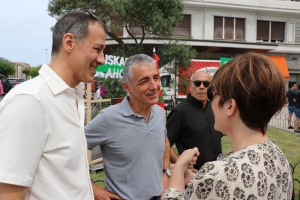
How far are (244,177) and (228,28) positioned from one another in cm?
2395

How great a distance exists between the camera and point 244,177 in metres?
1.32

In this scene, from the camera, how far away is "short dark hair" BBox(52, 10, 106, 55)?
1.67 meters

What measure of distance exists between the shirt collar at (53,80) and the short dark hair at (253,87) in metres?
0.70

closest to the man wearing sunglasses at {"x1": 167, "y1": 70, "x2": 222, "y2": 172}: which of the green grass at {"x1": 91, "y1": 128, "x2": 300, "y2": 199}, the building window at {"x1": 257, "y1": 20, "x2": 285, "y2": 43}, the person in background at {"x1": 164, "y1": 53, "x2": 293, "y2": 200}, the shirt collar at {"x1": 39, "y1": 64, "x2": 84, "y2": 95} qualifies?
the person in background at {"x1": 164, "y1": 53, "x2": 293, "y2": 200}

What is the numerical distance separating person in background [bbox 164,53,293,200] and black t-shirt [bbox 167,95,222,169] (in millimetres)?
1813

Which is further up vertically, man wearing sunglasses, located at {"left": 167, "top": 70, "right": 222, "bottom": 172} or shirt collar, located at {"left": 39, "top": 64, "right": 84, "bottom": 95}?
shirt collar, located at {"left": 39, "top": 64, "right": 84, "bottom": 95}

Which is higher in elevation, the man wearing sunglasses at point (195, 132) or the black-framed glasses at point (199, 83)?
the black-framed glasses at point (199, 83)

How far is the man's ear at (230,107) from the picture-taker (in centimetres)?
147

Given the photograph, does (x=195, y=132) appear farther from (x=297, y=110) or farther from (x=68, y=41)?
(x=297, y=110)

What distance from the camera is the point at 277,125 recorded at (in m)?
14.5

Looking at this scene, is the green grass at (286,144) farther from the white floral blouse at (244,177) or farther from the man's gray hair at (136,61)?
the white floral blouse at (244,177)

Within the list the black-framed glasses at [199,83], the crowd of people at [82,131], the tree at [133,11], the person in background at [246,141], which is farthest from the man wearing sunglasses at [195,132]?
the tree at [133,11]

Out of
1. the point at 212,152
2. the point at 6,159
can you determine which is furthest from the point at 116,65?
the point at 6,159

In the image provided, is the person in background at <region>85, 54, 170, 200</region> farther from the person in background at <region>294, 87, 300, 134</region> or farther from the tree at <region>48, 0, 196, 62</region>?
the person in background at <region>294, 87, 300, 134</region>
